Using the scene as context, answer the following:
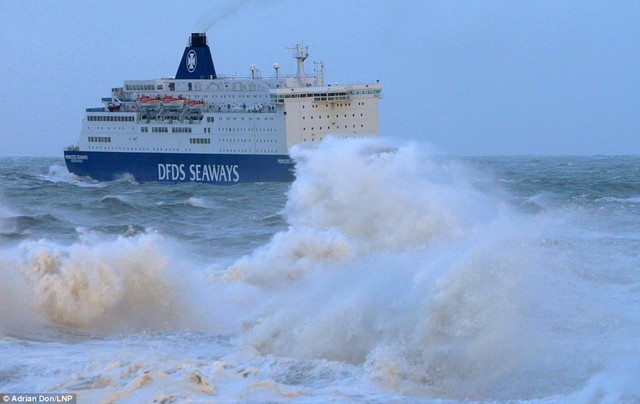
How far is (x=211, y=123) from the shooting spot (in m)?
40.6

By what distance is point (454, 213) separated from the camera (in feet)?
53.0

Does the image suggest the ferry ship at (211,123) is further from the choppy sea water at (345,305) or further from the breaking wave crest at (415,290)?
the breaking wave crest at (415,290)

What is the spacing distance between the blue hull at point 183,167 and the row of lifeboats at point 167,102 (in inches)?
93.3

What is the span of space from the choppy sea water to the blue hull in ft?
61.2

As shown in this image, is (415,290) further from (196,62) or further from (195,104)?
(196,62)

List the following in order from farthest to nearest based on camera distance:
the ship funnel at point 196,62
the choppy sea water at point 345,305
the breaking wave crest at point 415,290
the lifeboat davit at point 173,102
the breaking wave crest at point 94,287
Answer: the ship funnel at point 196,62
the lifeboat davit at point 173,102
the breaking wave crest at point 94,287
the breaking wave crest at point 415,290
the choppy sea water at point 345,305

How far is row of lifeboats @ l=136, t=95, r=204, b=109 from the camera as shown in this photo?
4222cm

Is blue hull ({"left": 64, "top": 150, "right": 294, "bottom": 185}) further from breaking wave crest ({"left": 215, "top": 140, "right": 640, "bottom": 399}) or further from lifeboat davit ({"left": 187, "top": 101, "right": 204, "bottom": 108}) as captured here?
breaking wave crest ({"left": 215, "top": 140, "right": 640, "bottom": 399})

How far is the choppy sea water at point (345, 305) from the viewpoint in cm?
840

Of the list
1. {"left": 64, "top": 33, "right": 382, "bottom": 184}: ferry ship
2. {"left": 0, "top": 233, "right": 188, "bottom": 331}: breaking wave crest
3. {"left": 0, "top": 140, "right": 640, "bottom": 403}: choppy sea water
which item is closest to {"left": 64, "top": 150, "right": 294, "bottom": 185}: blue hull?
{"left": 64, "top": 33, "right": 382, "bottom": 184}: ferry ship

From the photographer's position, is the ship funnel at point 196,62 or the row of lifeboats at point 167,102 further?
the ship funnel at point 196,62

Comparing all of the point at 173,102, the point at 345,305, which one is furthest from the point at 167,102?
the point at 345,305

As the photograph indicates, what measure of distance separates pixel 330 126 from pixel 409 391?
1213 inches

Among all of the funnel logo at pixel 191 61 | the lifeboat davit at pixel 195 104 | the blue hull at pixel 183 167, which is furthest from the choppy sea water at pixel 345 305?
the funnel logo at pixel 191 61
